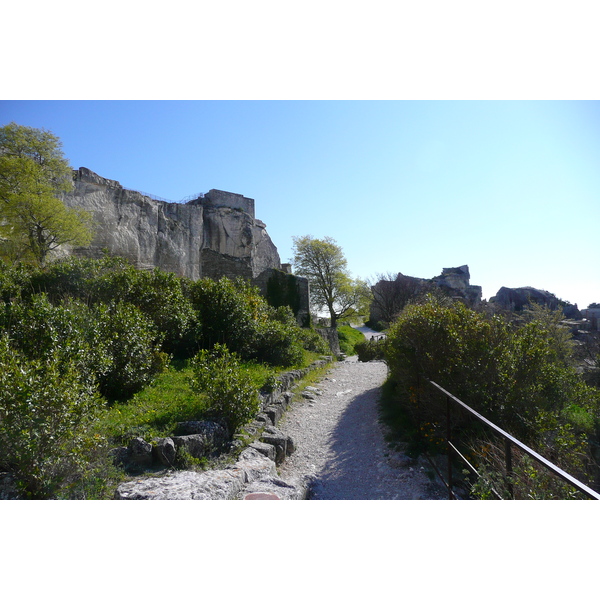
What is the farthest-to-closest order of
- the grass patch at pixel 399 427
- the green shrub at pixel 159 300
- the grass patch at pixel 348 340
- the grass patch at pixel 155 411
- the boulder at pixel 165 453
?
the grass patch at pixel 348 340 → the green shrub at pixel 159 300 → the grass patch at pixel 399 427 → the grass patch at pixel 155 411 → the boulder at pixel 165 453

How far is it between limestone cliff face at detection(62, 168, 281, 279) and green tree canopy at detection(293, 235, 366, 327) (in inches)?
230

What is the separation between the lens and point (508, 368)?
5.64 metres

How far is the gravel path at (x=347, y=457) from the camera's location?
5055mm

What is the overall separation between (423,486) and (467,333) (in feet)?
7.89

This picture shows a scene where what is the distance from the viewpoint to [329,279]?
107 feet

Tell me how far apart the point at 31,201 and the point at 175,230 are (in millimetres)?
13872

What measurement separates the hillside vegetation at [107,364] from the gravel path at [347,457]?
3.63 ft

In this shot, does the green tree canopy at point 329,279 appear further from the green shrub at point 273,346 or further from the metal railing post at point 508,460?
the metal railing post at point 508,460

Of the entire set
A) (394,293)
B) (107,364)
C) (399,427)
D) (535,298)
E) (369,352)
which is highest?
(394,293)

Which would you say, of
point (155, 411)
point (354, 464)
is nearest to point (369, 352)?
point (354, 464)

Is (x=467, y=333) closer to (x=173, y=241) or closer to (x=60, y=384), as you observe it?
(x=60, y=384)

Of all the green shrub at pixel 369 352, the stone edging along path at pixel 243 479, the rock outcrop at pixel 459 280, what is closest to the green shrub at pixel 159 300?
the stone edging along path at pixel 243 479

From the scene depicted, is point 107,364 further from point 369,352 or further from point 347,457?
point 369,352

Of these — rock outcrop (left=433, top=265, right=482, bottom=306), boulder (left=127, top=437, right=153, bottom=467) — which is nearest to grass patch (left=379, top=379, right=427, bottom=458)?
boulder (left=127, top=437, right=153, bottom=467)
